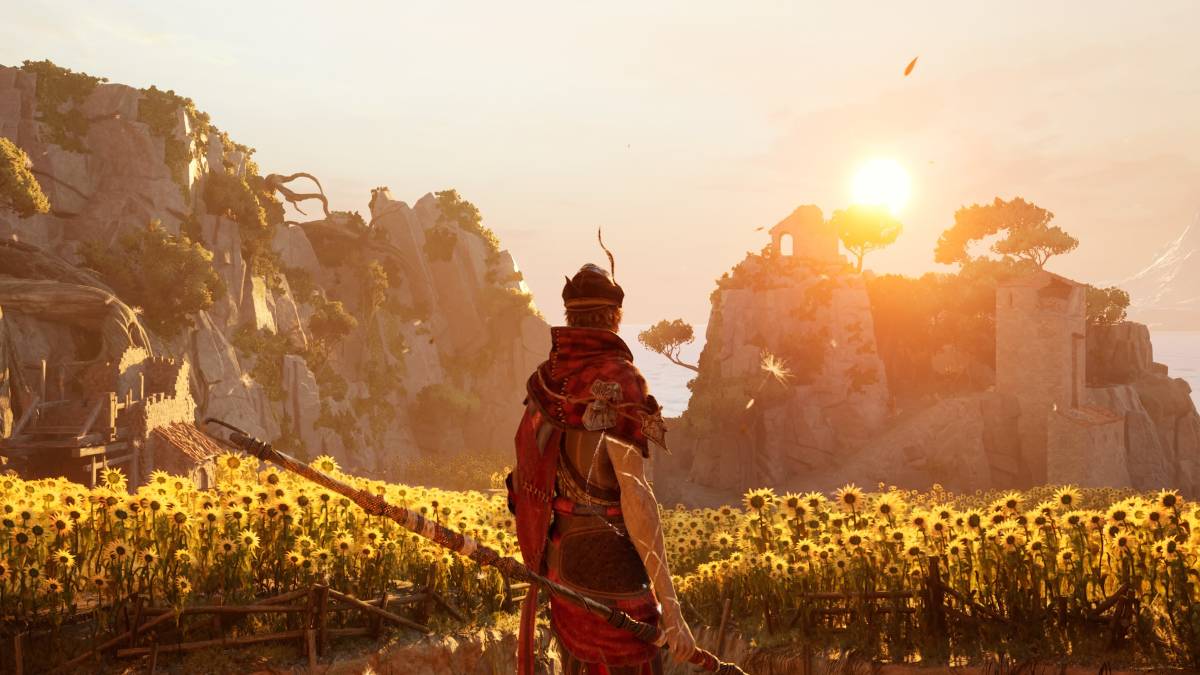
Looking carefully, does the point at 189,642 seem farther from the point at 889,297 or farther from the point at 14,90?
the point at 889,297

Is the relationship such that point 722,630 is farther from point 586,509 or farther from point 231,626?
point 231,626

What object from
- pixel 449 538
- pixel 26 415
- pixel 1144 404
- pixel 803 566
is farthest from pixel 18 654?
pixel 1144 404

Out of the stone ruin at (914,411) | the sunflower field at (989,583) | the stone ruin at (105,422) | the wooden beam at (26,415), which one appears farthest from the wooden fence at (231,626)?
the stone ruin at (914,411)

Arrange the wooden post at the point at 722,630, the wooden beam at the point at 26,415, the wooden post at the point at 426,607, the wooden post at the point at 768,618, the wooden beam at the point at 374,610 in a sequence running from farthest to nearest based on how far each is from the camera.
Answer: the wooden beam at the point at 26,415, the wooden post at the point at 722,630, the wooden post at the point at 768,618, the wooden post at the point at 426,607, the wooden beam at the point at 374,610

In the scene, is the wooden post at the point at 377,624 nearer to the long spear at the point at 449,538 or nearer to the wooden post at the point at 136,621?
the wooden post at the point at 136,621

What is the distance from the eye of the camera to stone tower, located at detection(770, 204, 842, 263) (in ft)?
169

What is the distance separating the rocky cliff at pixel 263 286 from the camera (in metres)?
31.6

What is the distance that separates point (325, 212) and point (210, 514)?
1697 inches

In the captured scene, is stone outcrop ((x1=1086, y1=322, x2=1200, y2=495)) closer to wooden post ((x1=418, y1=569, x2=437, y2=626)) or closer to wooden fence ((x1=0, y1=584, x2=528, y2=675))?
wooden post ((x1=418, y1=569, x2=437, y2=626))

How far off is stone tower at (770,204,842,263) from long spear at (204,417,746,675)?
159ft

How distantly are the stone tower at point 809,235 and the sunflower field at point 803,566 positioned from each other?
149 feet

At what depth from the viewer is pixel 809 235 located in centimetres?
5169

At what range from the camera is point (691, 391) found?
161ft

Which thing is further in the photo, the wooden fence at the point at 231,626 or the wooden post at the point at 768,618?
the wooden post at the point at 768,618
